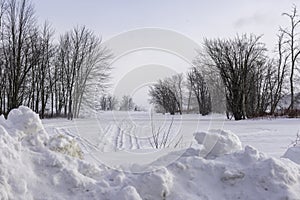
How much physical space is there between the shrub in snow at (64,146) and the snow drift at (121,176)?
0.5 inches

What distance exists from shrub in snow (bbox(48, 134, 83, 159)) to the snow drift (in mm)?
13

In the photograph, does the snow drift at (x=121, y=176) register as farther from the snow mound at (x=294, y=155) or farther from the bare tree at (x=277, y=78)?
the bare tree at (x=277, y=78)

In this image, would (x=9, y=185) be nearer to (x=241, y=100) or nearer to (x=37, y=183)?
(x=37, y=183)

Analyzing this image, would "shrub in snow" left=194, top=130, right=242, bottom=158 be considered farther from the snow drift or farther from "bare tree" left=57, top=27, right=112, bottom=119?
"bare tree" left=57, top=27, right=112, bottom=119

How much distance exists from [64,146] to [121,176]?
982mm

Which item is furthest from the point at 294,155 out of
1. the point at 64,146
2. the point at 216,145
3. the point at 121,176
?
the point at 64,146

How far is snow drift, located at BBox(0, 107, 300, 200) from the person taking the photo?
3.65 meters

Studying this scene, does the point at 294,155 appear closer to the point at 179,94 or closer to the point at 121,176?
the point at 121,176

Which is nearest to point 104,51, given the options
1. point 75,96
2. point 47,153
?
point 75,96

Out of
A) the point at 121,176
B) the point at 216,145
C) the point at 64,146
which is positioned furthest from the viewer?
the point at 216,145

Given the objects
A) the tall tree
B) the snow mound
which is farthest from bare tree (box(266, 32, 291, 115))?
the snow mound

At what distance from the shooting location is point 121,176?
3969mm

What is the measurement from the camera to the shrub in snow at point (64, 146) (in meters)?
4.38

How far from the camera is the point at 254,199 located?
12.4ft
